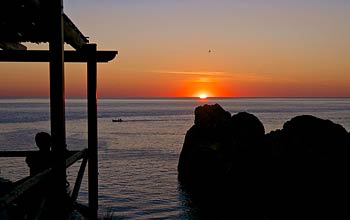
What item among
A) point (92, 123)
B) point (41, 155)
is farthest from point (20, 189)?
point (92, 123)

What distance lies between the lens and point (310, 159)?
18812 millimetres

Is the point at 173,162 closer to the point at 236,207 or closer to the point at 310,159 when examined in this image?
the point at 236,207

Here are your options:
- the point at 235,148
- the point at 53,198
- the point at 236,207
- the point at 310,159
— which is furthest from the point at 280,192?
the point at 53,198

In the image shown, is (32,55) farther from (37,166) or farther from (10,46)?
Result: (37,166)

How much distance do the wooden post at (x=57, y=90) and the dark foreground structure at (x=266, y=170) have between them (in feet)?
45.7

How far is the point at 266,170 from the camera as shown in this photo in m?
22.5

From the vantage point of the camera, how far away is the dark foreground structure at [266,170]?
18.0m

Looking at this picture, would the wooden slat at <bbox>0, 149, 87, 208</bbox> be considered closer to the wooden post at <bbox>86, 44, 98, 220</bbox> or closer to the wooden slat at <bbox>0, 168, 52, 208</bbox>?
the wooden slat at <bbox>0, 168, 52, 208</bbox>

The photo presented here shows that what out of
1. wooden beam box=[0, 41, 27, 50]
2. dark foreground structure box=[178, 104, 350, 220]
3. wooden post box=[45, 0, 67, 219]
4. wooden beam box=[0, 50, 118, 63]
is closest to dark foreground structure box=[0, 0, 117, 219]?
wooden post box=[45, 0, 67, 219]

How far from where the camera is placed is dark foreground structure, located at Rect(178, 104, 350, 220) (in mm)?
17953

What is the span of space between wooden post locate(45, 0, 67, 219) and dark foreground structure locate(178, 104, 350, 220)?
13.9 metres

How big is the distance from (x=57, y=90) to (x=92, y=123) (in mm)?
3652

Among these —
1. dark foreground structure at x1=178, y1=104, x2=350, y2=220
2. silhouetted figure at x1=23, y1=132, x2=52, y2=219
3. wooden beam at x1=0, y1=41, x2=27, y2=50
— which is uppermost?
wooden beam at x1=0, y1=41, x2=27, y2=50

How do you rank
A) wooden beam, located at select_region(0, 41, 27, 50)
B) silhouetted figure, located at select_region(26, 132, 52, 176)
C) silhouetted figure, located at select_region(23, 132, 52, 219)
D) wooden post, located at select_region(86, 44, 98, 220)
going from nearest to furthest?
1. silhouetted figure, located at select_region(23, 132, 52, 219)
2. silhouetted figure, located at select_region(26, 132, 52, 176)
3. wooden beam, located at select_region(0, 41, 27, 50)
4. wooden post, located at select_region(86, 44, 98, 220)
